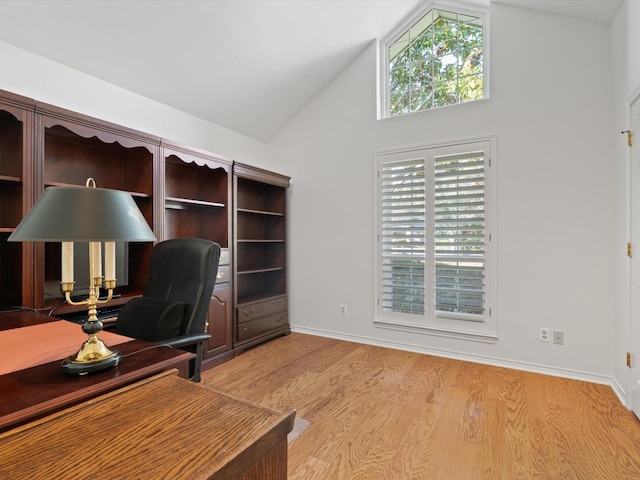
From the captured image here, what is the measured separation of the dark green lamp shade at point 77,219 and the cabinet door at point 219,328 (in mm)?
2265

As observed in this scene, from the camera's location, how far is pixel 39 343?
4.15ft

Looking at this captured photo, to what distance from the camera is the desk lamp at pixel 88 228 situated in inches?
34.7

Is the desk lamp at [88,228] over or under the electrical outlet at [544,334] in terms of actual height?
over

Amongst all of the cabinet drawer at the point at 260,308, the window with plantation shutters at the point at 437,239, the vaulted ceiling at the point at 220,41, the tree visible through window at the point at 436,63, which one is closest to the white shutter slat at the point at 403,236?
the window with plantation shutters at the point at 437,239

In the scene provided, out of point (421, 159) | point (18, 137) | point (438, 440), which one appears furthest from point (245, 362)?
point (421, 159)

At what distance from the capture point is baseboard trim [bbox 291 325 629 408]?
272 cm

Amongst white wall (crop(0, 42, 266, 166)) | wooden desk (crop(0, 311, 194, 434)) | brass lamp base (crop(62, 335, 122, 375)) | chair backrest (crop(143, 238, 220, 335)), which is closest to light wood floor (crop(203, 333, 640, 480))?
chair backrest (crop(143, 238, 220, 335))

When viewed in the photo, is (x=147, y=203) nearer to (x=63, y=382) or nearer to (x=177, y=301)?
(x=177, y=301)

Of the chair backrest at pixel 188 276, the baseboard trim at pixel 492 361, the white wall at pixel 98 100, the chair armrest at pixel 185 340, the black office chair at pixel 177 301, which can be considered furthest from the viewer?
the baseboard trim at pixel 492 361

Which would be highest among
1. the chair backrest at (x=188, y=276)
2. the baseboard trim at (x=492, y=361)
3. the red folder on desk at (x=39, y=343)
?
the chair backrest at (x=188, y=276)

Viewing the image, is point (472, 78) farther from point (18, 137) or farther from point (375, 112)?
point (18, 137)

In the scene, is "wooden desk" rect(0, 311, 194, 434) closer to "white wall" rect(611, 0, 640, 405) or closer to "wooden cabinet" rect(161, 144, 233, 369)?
"wooden cabinet" rect(161, 144, 233, 369)

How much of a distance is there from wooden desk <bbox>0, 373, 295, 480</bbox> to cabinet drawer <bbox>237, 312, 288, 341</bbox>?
8.79 feet

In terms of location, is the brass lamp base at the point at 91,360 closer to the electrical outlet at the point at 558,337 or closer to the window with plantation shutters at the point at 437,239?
the window with plantation shutters at the point at 437,239
